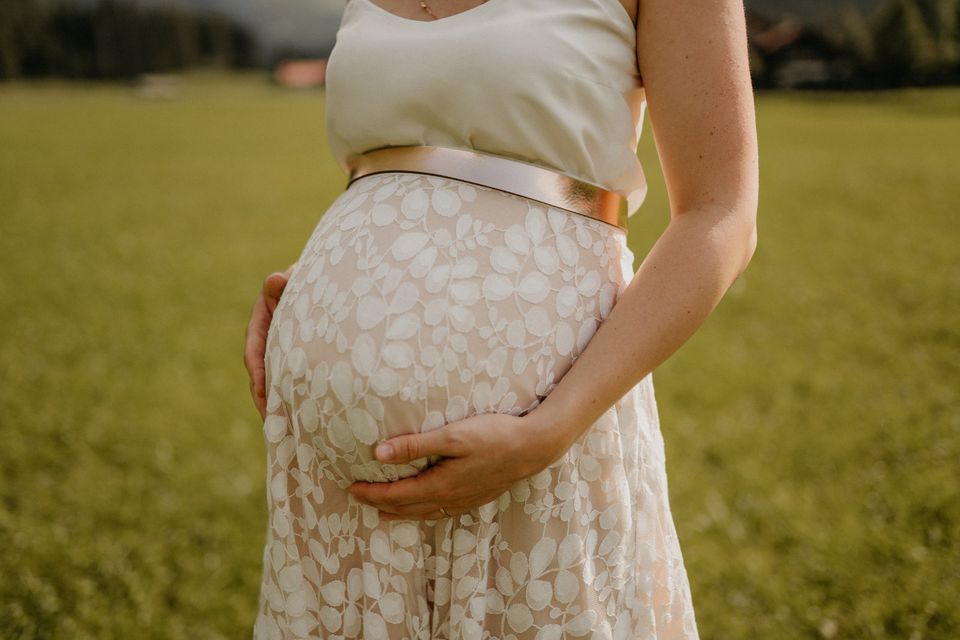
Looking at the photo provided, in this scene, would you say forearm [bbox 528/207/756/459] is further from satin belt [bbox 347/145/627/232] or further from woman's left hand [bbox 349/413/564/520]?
satin belt [bbox 347/145/627/232]

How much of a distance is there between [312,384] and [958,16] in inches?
2137

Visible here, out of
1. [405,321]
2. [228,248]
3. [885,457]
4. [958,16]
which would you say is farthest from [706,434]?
[958,16]

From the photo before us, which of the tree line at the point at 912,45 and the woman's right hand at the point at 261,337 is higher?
the woman's right hand at the point at 261,337

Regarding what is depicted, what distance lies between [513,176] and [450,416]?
41cm

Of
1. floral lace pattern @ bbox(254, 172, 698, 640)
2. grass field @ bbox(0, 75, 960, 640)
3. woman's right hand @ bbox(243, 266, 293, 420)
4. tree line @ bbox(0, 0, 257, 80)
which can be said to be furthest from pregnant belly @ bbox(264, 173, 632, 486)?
tree line @ bbox(0, 0, 257, 80)

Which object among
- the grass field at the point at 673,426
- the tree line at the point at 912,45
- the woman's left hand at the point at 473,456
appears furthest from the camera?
the tree line at the point at 912,45

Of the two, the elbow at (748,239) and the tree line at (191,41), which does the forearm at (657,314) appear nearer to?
the elbow at (748,239)

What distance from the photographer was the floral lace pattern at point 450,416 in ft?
3.74

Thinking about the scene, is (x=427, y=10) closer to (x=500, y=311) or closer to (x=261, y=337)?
(x=500, y=311)

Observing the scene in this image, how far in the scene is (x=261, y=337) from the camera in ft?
4.99

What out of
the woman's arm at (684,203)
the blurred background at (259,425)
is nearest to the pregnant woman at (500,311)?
the woman's arm at (684,203)

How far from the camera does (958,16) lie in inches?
1705

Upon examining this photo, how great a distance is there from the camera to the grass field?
3.14 m

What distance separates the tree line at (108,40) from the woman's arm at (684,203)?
71642 mm
